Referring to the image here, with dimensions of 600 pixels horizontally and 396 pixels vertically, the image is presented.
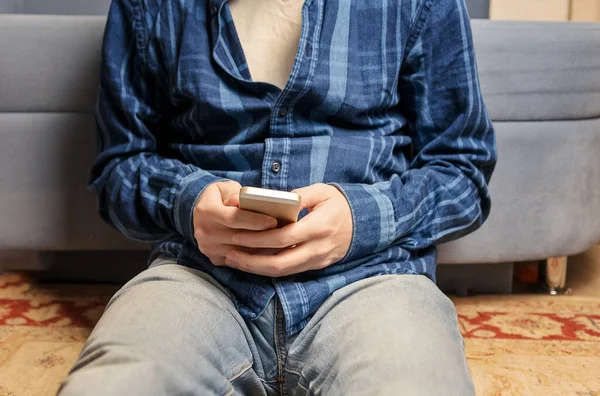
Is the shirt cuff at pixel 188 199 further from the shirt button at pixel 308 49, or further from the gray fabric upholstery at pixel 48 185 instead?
the gray fabric upholstery at pixel 48 185

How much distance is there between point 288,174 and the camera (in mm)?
640

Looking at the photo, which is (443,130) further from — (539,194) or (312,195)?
(539,194)

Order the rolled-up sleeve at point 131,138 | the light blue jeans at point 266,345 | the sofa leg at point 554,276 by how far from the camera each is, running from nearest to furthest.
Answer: the light blue jeans at point 266,345, the rolled-up sleeve at point 131,138, the sofa leg at point 554,276

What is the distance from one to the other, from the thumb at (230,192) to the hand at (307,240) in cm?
3

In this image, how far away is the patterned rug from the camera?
789mm

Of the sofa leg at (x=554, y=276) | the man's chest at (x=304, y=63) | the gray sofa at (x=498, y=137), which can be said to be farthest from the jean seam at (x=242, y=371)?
the sofa leg at (x=554, y=276)

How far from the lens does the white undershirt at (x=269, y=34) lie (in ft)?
2.20

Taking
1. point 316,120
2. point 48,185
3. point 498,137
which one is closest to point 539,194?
point 498,137

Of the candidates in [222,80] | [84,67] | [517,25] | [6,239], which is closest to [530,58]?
[517,25]

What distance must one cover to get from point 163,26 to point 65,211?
423 millimetres

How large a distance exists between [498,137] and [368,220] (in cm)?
44

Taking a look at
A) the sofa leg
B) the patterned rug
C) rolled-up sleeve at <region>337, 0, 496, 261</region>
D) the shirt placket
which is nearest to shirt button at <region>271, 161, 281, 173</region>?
the shirt placket

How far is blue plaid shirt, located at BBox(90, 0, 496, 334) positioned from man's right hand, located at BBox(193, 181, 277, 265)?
22 millimetres

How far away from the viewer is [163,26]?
676 millimetres
